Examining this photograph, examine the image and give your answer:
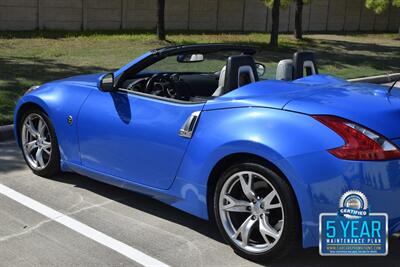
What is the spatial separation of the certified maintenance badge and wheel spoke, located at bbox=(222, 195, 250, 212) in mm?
585

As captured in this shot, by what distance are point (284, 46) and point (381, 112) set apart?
16872mm

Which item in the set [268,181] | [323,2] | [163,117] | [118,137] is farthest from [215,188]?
[323,2]

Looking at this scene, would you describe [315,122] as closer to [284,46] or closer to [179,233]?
[179,233]

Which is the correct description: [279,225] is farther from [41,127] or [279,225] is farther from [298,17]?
[298,17]

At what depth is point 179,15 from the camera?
2502 cm

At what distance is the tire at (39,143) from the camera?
17.2 ft

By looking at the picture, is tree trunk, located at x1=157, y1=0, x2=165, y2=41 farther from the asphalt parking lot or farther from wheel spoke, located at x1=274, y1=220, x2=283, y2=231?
wheel spoke, located at x1=274, y1=220, x2=283, y2=231

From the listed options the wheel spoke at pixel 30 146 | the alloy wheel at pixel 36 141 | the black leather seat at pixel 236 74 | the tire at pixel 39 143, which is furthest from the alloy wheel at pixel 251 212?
the wheel spoke at pixel 30 146

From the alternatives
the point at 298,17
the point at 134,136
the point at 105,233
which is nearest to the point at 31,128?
the point at 134,136

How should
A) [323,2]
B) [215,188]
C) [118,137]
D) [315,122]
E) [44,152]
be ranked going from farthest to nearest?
[323,2] < [44,152] < [118,137] < [215,188] < [315,122]

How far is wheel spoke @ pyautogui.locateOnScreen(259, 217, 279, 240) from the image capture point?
11.8ft

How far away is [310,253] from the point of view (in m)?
3.89

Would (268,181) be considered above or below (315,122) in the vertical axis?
below

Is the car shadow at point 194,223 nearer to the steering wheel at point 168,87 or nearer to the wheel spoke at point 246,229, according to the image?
the wheel spoke at point 246,229
